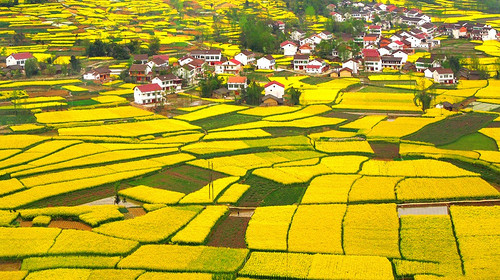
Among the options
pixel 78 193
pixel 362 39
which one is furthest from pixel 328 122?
pixel 362 39

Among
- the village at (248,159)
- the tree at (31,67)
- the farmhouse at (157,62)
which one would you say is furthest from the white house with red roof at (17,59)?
the farmhouse at (157,62)

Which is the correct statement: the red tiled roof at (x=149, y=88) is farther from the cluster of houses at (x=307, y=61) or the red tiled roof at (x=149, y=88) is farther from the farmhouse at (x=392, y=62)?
the farmhouse at (x=392, y=62)

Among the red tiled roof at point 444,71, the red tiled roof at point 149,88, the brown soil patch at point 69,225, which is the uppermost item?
the red tiled roof at point 149,88

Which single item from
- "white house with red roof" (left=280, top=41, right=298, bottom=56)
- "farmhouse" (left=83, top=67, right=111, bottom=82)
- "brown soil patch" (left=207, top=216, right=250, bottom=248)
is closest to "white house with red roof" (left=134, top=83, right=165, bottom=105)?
"farmhouse" (left=83, top=67, right=111, bottom=82)

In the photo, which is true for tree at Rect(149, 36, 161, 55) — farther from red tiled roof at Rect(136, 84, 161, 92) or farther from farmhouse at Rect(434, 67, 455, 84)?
farmhouse at Rect(434, 67, 455, 84)

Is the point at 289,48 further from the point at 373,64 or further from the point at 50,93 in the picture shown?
the point at 50,93

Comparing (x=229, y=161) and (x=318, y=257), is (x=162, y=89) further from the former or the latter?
(x=318, y=257)

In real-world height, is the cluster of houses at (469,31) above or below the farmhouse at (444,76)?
above
